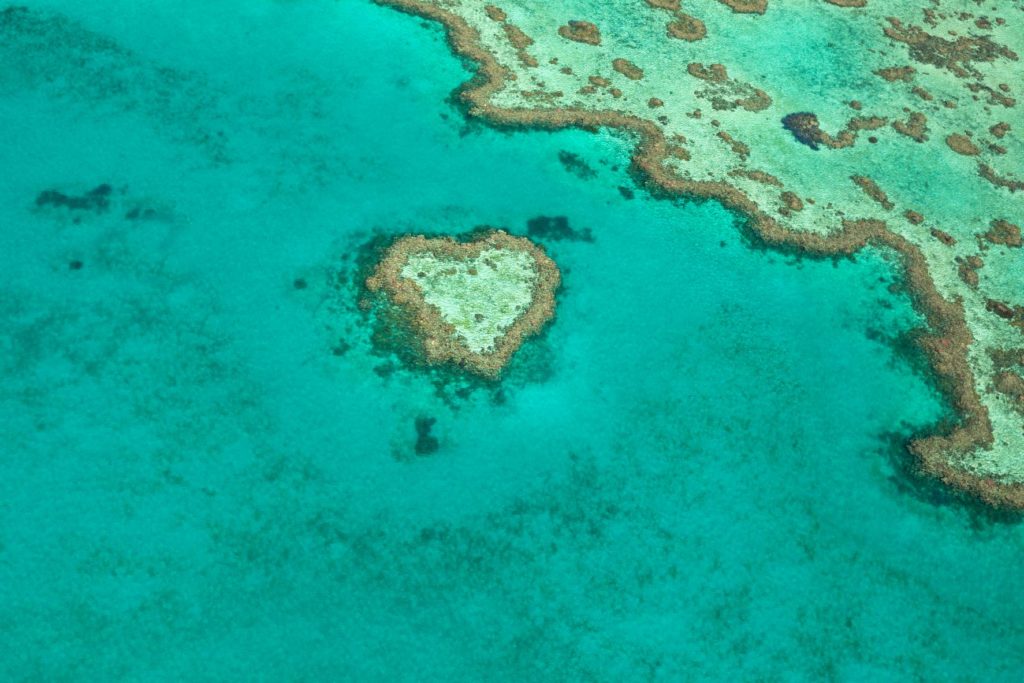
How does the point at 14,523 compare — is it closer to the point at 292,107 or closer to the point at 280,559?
the point at 280,559

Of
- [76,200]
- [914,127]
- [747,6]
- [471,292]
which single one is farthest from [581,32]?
[76,200]

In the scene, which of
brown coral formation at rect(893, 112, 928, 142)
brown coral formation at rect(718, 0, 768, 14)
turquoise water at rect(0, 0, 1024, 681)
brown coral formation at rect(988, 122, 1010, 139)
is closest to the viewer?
turquoise water at rect(0, 0, 1024, 681)

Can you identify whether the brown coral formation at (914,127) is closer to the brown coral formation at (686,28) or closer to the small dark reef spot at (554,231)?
the brown coral formation at (686,28)

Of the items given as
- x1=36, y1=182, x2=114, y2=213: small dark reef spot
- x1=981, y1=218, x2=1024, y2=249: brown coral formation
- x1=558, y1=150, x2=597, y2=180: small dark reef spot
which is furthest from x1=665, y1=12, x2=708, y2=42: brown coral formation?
x1=36, y1=182, x2=114, y2=213: small dark reef spot

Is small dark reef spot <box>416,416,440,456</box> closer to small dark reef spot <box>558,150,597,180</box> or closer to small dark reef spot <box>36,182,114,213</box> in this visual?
small dark reef spot <box>558,150,597,180</box>

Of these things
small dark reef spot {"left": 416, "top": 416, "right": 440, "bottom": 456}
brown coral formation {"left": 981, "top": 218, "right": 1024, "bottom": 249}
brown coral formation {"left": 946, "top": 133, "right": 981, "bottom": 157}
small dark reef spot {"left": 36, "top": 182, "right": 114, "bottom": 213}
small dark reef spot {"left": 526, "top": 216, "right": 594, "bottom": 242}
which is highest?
brown coral formation {"left": 946, "top": 133, "right": 981, "bottom": 157}

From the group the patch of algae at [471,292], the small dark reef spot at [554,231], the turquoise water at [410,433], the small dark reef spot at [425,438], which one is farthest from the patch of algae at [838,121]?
the small dark reef spot at [425,438]
